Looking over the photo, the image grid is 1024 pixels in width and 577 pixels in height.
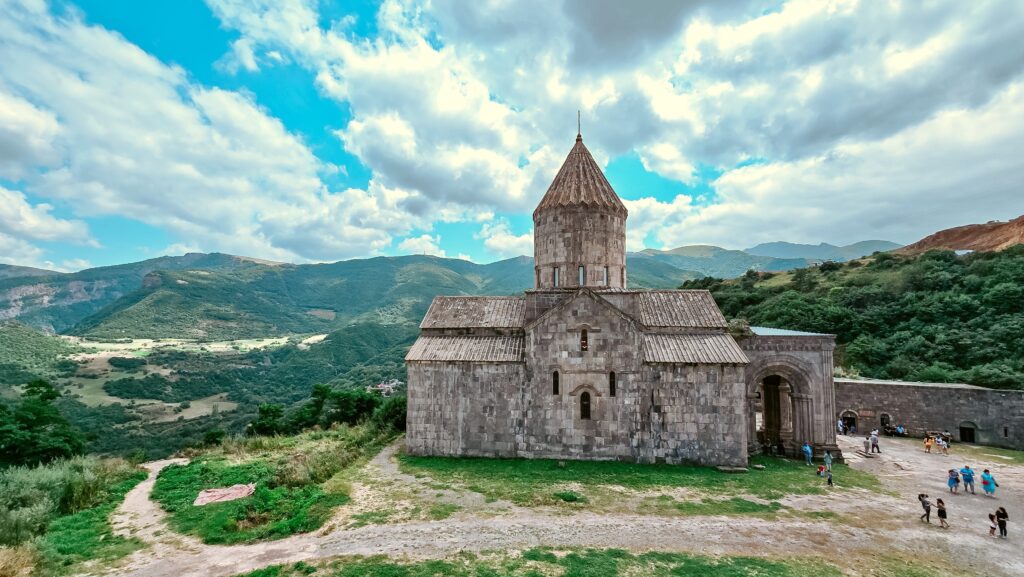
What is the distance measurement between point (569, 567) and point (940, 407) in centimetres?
2334

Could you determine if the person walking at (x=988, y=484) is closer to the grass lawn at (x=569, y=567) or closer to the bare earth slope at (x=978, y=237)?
the grass lawn at (x=569, y=567)

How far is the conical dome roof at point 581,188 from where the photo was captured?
17812 millimetres

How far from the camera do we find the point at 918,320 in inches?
1222

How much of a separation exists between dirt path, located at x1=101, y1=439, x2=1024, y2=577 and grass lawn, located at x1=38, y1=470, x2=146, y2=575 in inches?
16.6

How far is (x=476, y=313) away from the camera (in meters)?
18.6

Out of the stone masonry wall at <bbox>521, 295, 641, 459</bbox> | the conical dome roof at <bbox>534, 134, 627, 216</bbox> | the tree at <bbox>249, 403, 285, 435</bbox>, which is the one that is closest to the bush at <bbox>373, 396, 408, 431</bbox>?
the tree at <bbox>249, 403, 285, 435</bbox>

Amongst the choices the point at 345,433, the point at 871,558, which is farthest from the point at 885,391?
the point at 345,433

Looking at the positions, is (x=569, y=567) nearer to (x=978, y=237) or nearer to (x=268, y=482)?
(x=268, y=482)

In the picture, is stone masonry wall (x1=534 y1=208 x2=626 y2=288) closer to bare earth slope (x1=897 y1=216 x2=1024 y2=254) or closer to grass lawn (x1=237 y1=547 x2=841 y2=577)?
grass lawn (x1=237 y1=547 x2=841 y2=577)

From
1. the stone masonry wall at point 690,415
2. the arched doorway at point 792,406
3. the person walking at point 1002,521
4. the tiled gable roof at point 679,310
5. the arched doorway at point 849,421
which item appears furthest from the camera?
the arched doorway at point 849,421

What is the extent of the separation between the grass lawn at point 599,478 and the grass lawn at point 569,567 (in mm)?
3159

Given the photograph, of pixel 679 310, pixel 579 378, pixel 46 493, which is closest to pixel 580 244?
pixel 679 310

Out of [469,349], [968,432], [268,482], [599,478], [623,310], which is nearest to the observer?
[268,482]

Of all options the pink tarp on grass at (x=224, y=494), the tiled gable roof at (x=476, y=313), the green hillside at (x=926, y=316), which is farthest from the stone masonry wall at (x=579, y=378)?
the green hillside at (x=926, y=316)
